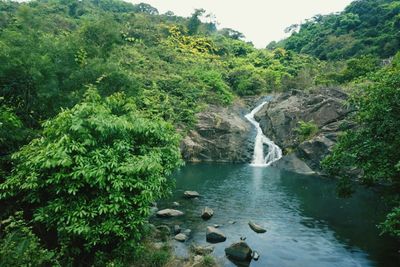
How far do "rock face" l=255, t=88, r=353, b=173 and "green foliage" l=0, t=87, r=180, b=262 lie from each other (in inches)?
1305

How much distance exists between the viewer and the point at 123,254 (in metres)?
11.1

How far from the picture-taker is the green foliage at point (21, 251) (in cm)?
808

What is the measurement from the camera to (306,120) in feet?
154

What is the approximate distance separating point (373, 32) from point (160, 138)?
7759 centimetres

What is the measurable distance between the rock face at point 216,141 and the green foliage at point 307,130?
8.15m

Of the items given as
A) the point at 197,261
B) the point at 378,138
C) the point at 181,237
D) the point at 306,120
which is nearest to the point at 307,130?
the point at 306,120

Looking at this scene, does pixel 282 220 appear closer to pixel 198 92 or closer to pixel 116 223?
Answer: pixel 116 223

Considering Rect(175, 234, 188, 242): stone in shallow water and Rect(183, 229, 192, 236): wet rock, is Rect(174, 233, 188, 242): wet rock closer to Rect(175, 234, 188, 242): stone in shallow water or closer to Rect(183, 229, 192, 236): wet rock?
Rect(175, 234, 188, 242): stone in shallow water

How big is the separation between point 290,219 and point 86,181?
55.4 feet

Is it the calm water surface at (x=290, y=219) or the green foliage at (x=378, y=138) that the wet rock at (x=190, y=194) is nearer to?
the calm water surface at (x=290, y=219)

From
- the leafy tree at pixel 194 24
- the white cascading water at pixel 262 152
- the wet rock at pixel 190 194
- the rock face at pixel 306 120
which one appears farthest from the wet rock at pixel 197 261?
the leafy tree at pixel 194 24

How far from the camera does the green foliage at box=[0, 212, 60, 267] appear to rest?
26.5 ft

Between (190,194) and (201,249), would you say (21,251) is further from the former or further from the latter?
(190,194)

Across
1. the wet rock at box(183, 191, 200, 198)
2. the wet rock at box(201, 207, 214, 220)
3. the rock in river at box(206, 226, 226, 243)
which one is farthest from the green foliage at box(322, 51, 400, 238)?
the wet rock at box(183, 191, 200, 198)
